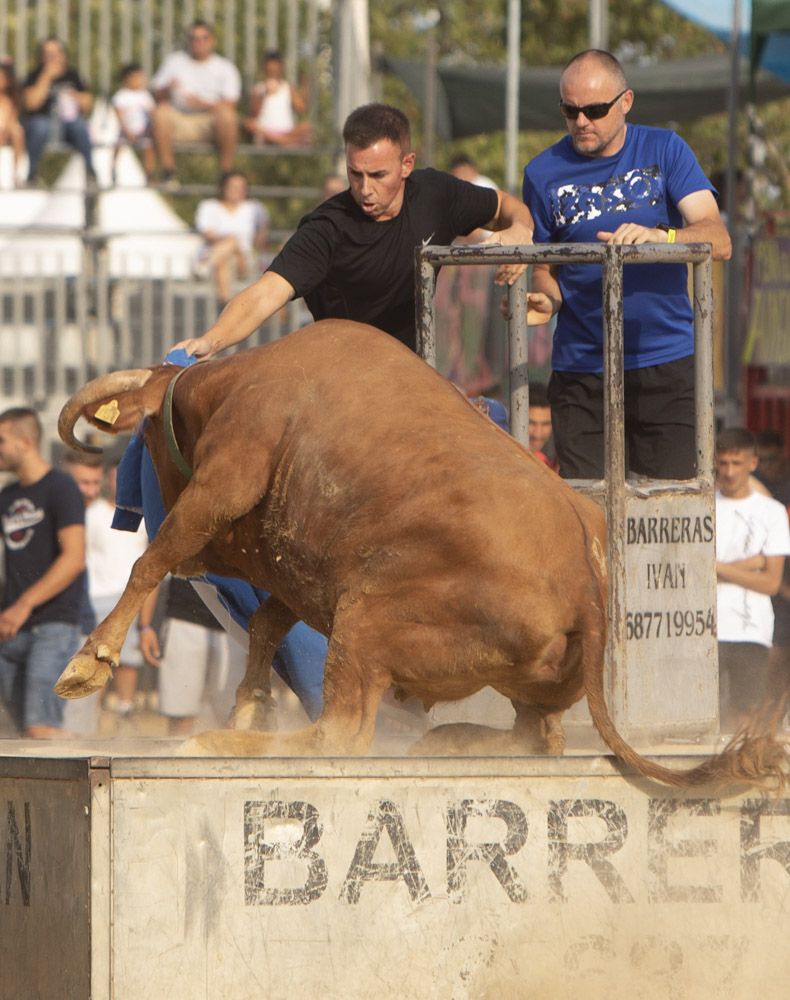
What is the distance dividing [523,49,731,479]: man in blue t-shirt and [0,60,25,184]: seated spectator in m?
10.3

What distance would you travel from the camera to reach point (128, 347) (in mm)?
12914

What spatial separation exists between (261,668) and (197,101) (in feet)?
37.2

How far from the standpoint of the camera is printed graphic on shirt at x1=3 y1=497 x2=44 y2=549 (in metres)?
9.73

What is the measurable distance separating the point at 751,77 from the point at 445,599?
10283mm

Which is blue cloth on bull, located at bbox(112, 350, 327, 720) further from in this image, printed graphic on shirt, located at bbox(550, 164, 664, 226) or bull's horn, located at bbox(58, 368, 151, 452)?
printed graphic on shirt, located at bbox(550, 164, 664, 226)

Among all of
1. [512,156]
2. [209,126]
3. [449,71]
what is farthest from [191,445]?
[449,71]

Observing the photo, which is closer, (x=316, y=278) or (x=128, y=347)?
(x=316, y=278)

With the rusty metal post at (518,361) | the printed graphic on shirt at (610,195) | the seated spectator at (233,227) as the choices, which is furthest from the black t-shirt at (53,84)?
the rusty metal post at (518,361)

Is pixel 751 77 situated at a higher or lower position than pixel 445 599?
higher

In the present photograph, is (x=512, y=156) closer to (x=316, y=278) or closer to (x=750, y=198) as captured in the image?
(x=750, y=198)

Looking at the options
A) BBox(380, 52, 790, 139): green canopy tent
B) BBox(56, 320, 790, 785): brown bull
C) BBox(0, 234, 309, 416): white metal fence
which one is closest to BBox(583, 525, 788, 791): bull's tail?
BBox(56, 320, 790, 785): brown bull

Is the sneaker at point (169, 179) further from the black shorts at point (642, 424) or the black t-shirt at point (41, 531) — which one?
the black shorts at point (642, 424)

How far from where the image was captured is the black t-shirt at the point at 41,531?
964 centimetres

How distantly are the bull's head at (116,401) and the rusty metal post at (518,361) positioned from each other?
1.12 m
